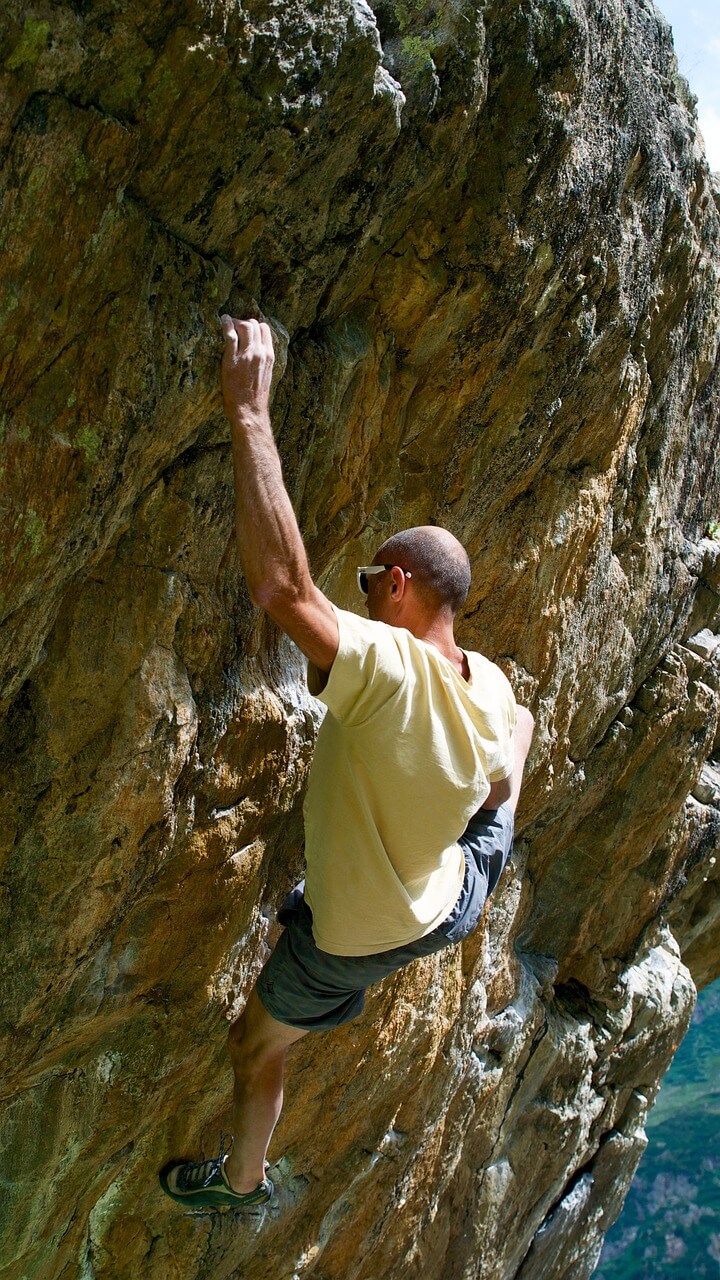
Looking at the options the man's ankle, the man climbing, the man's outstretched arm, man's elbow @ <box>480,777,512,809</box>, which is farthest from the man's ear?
the man's ankle

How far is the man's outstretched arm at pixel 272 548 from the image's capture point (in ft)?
8.95

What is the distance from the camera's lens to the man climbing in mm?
2771

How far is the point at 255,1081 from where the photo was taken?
386 centimetres

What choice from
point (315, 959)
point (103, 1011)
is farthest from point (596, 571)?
point (103, 1011)

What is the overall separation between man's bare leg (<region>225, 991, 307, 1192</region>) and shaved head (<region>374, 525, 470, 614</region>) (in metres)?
1.67

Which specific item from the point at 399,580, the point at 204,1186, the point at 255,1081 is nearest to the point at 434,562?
the point at 399,580

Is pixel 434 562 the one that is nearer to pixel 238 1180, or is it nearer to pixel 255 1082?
pixel 255 1082

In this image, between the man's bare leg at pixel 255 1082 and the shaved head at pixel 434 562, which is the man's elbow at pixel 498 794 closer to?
the man's bare leg at pixel 255 1082

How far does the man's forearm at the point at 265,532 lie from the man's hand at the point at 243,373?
0.13 meters

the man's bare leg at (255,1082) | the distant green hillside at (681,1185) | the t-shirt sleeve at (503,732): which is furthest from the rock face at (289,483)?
the distant green hillside at (681,1185)

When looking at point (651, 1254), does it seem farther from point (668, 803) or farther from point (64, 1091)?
point (64, 1091)

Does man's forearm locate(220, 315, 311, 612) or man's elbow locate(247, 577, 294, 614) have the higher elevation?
man's forearm locate(220, 315, 311, 612)

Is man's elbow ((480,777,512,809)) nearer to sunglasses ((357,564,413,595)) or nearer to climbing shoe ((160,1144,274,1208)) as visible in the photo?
sunglasses ((357,564,413,595))

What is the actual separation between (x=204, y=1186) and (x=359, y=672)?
2603 mm
